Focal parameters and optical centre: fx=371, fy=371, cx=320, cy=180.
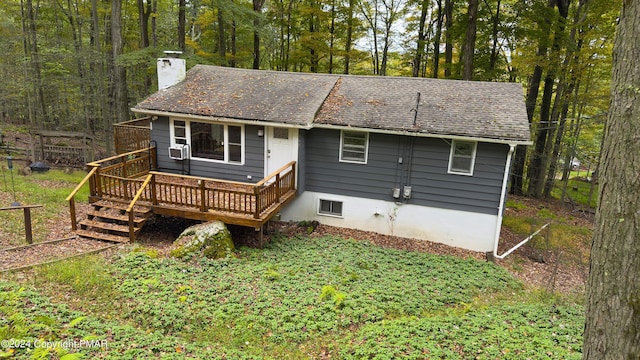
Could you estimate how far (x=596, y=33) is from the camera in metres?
14.8

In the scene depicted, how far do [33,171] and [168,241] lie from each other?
9779 millimetres

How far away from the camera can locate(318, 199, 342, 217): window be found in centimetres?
1198

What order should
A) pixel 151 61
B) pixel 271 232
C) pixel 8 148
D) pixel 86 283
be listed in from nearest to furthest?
→ pixel 86 283
pixel 271 232
pixel 151 61
pixel 8 148

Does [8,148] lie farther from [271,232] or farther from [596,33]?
[596,33]

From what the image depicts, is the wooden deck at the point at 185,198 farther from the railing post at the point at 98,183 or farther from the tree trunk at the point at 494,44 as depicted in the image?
the tree trunk at the point at 494,44

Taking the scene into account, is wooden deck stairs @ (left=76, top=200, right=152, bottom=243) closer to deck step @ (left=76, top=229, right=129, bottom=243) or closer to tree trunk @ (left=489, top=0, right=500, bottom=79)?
deck step @ (left=76, top=229, right=129, bottom=243)

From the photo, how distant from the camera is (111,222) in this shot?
9875 mm

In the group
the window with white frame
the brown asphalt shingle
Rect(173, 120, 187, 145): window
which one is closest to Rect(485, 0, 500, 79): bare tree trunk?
the brown asphalt shingle

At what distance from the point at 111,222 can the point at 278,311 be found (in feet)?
19.1

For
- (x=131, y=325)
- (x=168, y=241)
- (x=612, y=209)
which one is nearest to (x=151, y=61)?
(x=168, y=241)

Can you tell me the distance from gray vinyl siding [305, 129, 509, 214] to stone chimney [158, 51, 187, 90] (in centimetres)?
562

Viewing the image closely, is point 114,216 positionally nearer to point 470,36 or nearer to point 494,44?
point 470,36

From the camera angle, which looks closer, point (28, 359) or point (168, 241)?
point (28, 359)

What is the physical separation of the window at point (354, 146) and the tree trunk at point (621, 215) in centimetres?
874
